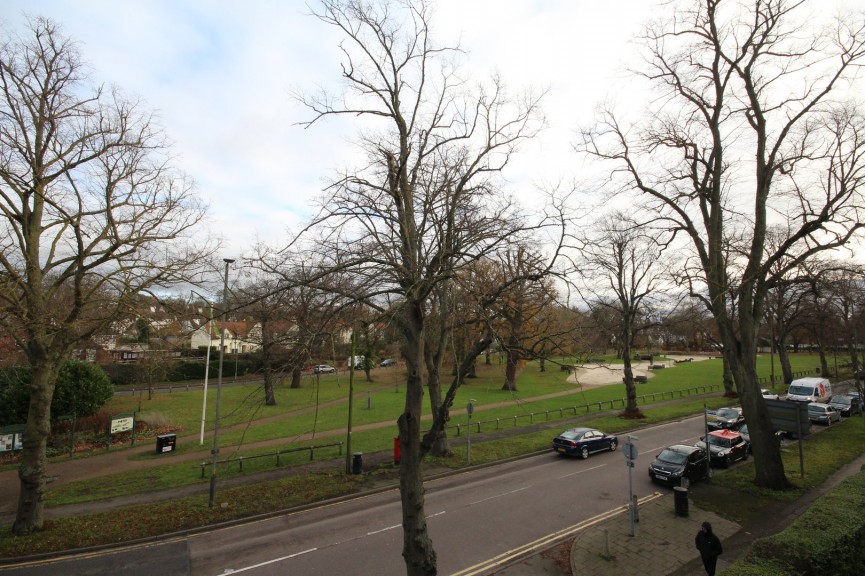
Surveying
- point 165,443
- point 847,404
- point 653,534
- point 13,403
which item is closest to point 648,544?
point 653,534

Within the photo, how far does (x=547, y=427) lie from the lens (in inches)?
1066

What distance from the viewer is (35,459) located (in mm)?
12625

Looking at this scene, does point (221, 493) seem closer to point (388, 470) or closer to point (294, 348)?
point (388, 470)

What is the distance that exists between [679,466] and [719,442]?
15.4 ft

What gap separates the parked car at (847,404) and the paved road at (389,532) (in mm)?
21757

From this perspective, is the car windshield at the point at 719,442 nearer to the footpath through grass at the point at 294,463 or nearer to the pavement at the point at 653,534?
the footpath through grass at the point at 294,463

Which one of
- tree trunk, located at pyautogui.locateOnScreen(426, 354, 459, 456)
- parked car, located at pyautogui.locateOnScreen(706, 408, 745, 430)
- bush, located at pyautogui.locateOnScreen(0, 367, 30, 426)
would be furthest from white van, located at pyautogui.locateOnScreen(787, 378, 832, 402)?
bush, located at pyautogui.locateOnScreen(0, 367, 30, 426)

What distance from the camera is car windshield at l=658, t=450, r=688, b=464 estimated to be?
16.8 meters

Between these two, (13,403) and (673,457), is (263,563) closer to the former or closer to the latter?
(673,457)

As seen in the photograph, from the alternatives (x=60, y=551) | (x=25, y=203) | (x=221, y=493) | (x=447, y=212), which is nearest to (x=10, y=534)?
(x=60, y=551)

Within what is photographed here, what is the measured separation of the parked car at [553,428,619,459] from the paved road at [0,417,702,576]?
223cm

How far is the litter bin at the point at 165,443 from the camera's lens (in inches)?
880

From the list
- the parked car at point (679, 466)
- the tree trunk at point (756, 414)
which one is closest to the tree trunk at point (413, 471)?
the tree trunk at point (756, 414)

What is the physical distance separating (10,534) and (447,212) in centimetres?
1515
